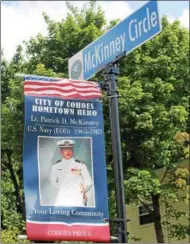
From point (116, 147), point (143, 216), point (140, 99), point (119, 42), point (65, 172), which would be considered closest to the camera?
point (65, 172)

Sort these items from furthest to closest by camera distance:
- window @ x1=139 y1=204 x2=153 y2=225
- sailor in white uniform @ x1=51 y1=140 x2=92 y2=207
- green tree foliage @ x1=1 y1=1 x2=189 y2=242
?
window @ x1=139 y1=204 x2=153 y2=225, green tree foliage @ x1=1 y1=1 x2=189 y2=242, sailor in white uniform @ x1=51 y1=140 x2=92 y2=207

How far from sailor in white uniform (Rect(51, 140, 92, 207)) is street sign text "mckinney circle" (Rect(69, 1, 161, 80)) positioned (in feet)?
3.35

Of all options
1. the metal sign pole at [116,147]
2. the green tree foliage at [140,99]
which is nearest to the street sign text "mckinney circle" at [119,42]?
the metal sign pole at [116,147]

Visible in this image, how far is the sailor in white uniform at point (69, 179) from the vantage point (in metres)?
5.11

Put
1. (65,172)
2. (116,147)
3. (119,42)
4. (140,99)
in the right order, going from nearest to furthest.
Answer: (65,172)
(116,147)
(119,42)
(140,99)

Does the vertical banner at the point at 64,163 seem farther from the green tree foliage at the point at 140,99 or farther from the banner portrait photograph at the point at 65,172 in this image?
the green tree foliage at the point at 140,99

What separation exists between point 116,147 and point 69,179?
0.56m

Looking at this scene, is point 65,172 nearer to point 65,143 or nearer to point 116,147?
point 65,143

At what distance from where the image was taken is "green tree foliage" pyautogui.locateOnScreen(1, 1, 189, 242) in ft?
64.3

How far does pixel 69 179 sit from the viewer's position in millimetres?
5219

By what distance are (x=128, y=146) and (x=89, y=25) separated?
4901 mm

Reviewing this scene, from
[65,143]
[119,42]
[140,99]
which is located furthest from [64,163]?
[140,99]

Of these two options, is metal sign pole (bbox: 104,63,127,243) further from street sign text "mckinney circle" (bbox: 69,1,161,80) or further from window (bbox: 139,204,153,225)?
window (bbox: 139,204,153,225)

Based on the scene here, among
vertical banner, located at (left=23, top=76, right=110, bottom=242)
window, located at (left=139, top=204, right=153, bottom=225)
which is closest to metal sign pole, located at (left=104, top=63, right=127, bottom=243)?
vertical banner, located at (left=23, top=76, right=110, bottom=242)
